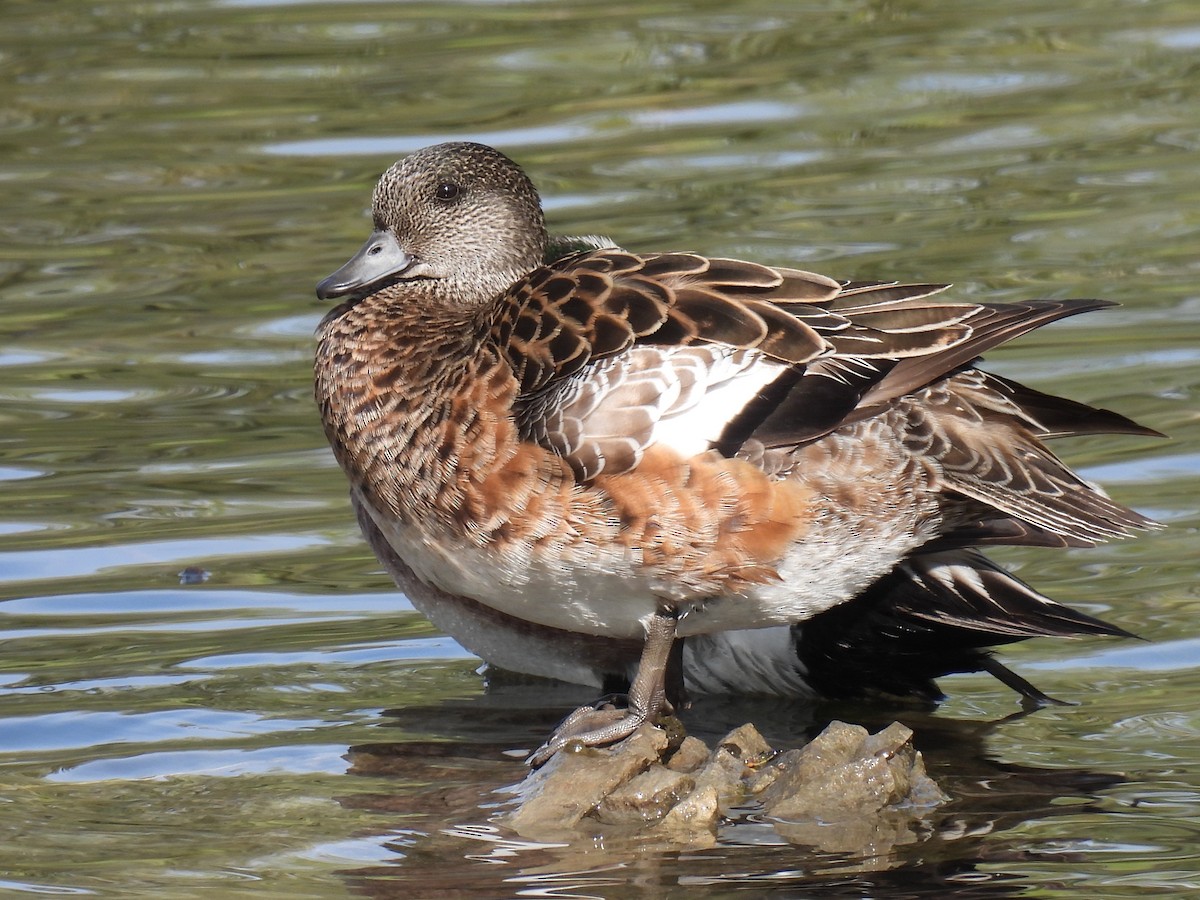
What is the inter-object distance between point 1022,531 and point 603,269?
111cm

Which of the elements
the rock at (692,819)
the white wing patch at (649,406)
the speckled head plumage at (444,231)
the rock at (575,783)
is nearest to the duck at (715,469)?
the white wing patch at (649,406)

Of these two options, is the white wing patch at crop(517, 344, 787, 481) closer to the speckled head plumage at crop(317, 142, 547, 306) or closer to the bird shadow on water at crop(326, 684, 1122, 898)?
the bird shadow on water at crop(326, 684, 1122, 898)

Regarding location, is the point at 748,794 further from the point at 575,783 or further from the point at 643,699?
the point at 643,699

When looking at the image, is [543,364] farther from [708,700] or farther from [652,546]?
[708,700]

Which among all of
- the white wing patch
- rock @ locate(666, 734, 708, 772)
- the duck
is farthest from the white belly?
rock @ locate(666, 734, 708, 772)

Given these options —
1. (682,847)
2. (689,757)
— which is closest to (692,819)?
(682,847)

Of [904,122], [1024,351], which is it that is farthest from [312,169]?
[1024,351]

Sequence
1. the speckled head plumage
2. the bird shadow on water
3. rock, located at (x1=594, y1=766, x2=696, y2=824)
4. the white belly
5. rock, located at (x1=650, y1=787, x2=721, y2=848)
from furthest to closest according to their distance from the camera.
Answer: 1. the speckled head plumage
2. the white belly
3. rock, located at (x1=594, y1=766, x2=696, y2=824)
4. rock, located at (x1=650, y1=787, x2=721, y2=848)
5. the bird shadow on water

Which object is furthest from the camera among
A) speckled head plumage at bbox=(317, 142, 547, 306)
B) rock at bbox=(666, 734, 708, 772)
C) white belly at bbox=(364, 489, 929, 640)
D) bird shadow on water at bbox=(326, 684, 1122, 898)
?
speckled head plumage at bbox=(317, 142, 547, 306)

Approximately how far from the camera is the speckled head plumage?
5.59 metres

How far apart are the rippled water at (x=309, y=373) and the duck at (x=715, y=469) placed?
26 cm

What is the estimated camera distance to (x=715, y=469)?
15.4 feet

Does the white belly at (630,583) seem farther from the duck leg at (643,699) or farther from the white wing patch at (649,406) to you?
the white wing patch at (649,406)

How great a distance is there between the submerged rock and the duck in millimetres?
289
